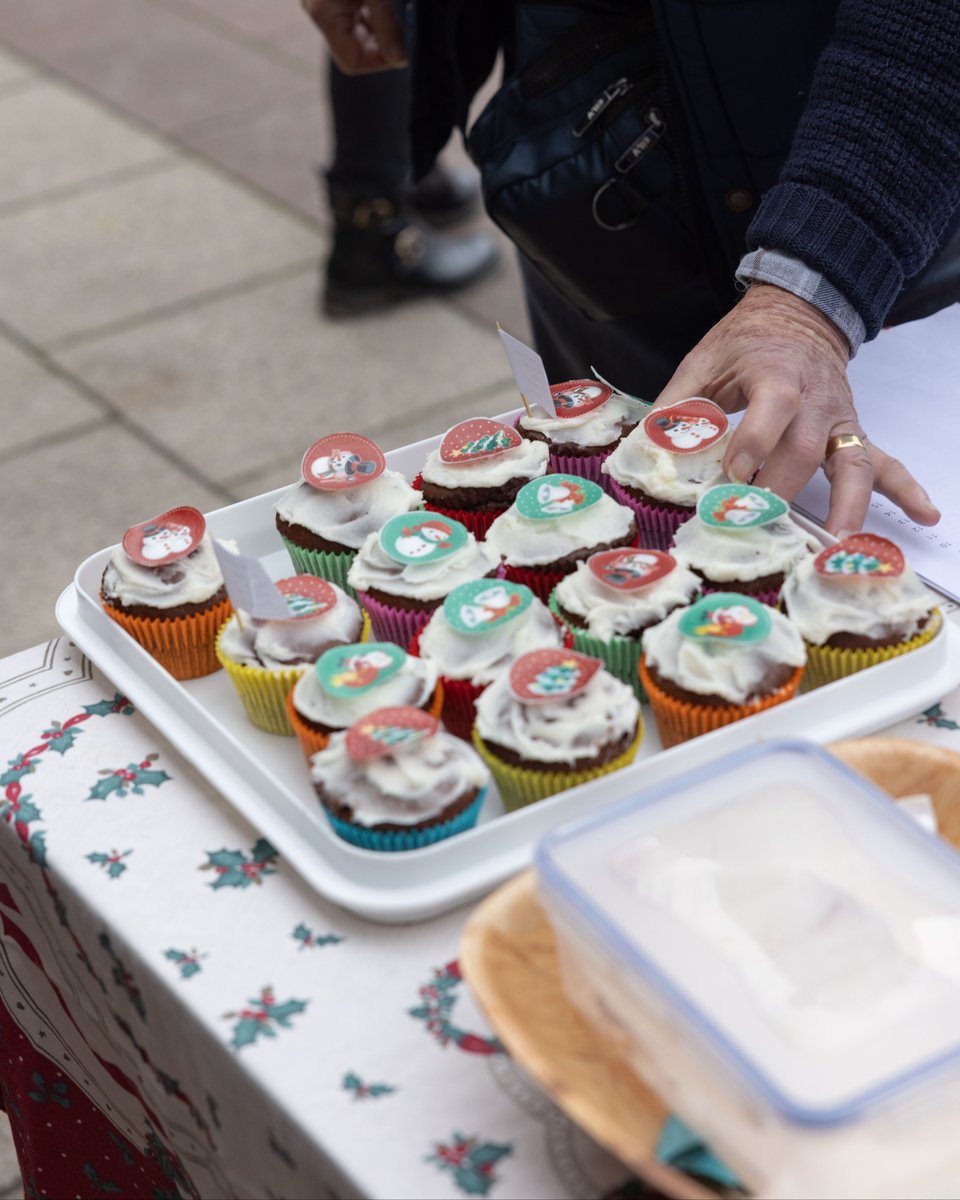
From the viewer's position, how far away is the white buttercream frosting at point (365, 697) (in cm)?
132

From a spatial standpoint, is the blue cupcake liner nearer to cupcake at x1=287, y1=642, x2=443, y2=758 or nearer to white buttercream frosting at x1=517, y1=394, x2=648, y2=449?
cupcake at x1=287, y1=642, x2=443, y2=758

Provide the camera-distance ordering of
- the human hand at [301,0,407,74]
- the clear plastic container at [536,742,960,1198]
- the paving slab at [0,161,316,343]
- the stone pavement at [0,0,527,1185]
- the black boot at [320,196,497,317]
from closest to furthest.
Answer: the clear plastic container at [536,742,960,1198] < the human hand at [301,0,407,74] < the stone pavement at [0,0,527,1185] < the black boot at [320,196,497,317] < the paving slab at [0,161,316,343]

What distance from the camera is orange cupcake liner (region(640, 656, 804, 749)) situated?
133 cm

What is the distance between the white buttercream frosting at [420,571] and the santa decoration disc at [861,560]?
0.35m

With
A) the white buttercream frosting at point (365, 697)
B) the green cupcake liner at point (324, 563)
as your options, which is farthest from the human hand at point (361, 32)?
the white buttercream frosting at point (365, 697)

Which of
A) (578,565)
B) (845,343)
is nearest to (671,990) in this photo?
(578,565)

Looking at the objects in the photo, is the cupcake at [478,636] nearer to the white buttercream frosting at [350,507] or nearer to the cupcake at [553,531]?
the cupcake at [553,531]

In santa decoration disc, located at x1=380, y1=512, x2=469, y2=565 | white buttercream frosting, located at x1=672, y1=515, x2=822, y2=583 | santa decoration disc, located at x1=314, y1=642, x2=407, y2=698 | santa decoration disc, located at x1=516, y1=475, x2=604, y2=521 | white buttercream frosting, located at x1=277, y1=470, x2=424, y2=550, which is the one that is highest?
santa decoration disc, located at x1=314, y1=642, x2=407, y2=698

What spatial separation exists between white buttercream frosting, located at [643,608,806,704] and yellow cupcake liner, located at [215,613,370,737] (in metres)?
0.32

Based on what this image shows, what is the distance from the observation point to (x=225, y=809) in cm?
134

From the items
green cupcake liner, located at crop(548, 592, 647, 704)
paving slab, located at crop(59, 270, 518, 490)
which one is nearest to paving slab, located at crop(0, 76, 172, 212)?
paving slab, located at crop(59, 270, 518, 490)

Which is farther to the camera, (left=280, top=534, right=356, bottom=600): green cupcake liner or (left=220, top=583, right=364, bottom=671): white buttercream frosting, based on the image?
(left=280, top=534, right=356, bottom=600): green cupcake liner

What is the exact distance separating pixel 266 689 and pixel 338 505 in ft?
1.04

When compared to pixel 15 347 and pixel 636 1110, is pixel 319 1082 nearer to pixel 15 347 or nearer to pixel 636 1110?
pixel 636 1110
